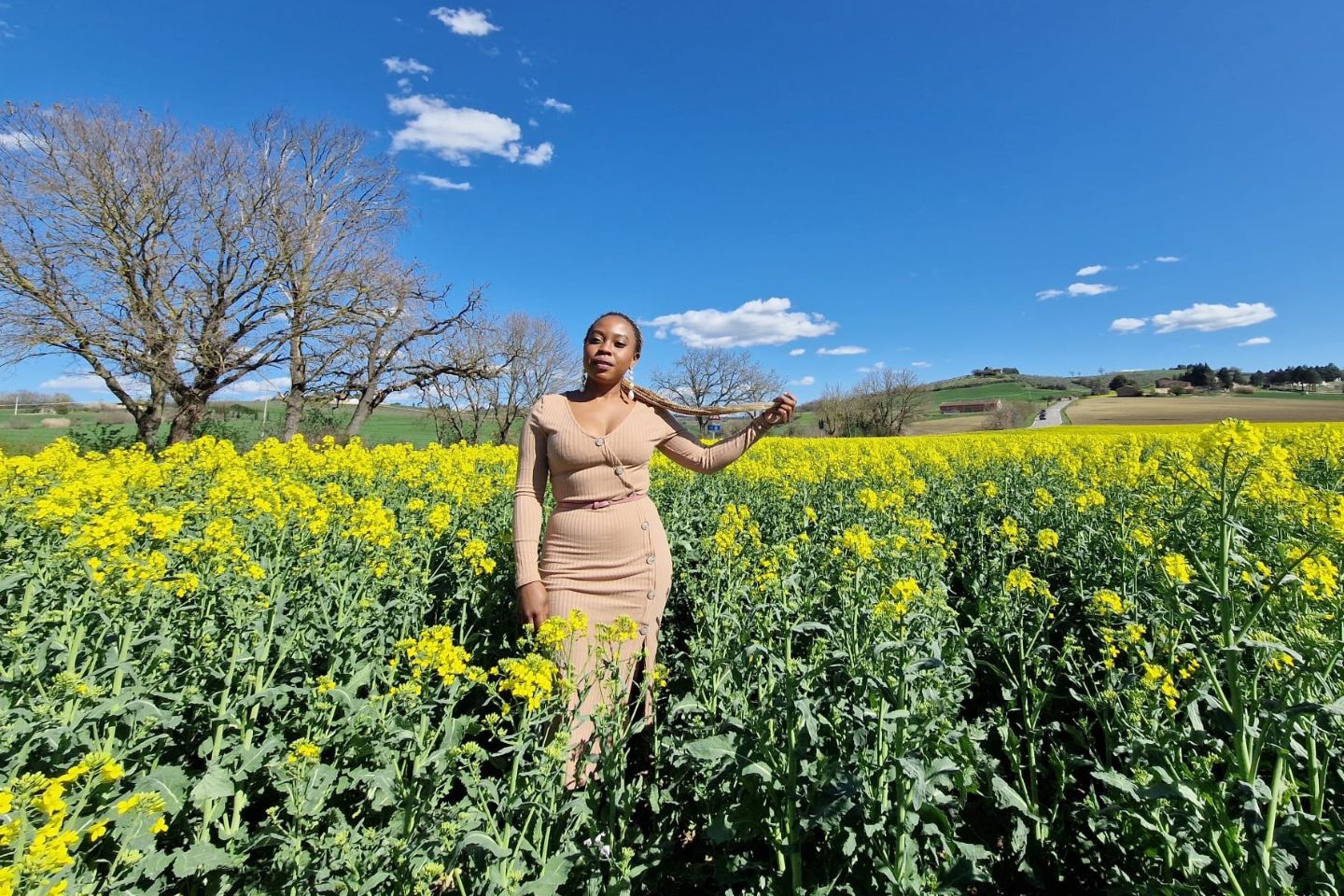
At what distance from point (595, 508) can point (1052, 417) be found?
49.0 m

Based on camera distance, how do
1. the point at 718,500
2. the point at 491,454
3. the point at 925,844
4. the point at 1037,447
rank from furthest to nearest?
the point at 1037,447, the point at 491,454, the point at 718,500, the point at 925,844

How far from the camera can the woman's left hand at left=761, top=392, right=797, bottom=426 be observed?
→ 3.31 m

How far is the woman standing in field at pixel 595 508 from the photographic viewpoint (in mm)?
3004

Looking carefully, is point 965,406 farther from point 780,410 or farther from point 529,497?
point 529,497

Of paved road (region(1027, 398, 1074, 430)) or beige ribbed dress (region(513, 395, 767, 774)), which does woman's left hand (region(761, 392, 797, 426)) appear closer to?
beige ribbed dress (region(513, 395, 767, 774))

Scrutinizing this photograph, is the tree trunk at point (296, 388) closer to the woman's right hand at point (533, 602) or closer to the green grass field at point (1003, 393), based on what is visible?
the woman's right hand at point (533, 602)

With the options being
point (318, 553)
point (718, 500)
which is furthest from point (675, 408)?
point (718, 500)

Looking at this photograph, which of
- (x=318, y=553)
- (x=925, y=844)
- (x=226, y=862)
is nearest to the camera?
(x=226, y=862)

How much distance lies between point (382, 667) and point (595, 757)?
4.58 ft

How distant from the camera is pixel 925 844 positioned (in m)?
1.97

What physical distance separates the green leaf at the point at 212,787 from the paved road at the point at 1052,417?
3888cm

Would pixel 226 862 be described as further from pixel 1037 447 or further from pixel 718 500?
pixel 1037 447

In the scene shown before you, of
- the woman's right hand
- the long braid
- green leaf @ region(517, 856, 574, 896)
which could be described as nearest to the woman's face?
the long braid

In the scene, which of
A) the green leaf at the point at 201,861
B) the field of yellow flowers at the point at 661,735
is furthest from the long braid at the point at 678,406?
the green leaf at the point at 201,861
